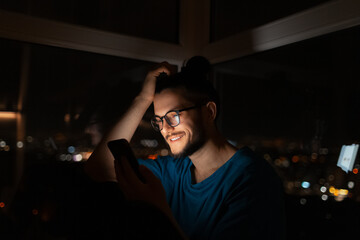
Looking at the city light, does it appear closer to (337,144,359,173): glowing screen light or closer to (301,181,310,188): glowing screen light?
(301,181,310,188): glowing screen light

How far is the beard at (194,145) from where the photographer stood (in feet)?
3.41

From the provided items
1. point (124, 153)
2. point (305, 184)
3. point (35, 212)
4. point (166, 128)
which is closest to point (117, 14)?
point (166, 128)

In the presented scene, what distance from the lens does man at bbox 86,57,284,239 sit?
0.86 m

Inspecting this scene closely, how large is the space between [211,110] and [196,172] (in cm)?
22

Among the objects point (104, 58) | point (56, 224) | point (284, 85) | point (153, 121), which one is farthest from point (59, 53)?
point (284, 85)

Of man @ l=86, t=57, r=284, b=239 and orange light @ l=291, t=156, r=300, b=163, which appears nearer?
man @ l=86, t=57, r=284, b=239

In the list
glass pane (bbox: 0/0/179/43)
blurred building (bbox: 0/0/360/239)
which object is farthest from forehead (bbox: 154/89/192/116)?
glass pane (bbox: 0/0/179/43)

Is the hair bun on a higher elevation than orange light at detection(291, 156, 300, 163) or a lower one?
higher

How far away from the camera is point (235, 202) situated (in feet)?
2.91

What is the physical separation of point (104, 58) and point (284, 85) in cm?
72

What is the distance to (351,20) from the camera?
98 centimetres

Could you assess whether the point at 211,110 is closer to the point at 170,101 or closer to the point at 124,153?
the point at 170,101

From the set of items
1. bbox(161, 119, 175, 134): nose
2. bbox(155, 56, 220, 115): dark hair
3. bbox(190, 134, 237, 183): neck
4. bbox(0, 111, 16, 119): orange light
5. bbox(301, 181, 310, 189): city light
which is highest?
bbox(155, 56, 220, 115): dark hair

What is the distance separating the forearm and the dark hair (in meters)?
0.12
